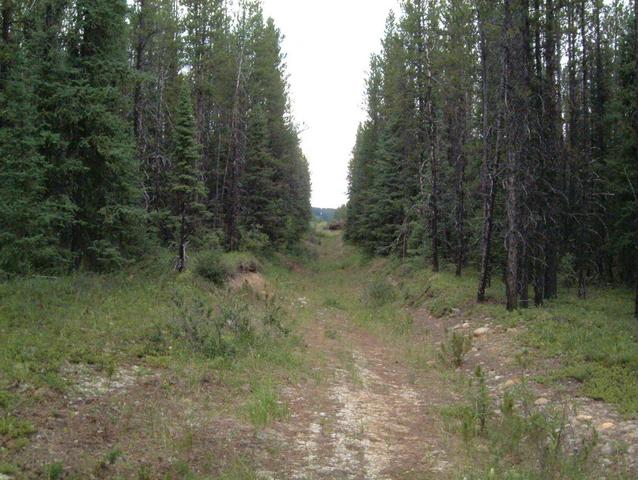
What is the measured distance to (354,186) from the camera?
4691cm

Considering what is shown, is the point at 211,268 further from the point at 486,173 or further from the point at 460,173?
the point at 460,173

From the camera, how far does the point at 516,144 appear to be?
1445 cm

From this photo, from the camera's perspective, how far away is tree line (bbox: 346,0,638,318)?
1494 cm

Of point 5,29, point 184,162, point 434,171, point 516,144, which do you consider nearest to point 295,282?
point 434,171

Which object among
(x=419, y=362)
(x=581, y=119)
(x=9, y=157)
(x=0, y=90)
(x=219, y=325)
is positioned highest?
(x=581, y=119)

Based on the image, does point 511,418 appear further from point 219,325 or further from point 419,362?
point 219,325

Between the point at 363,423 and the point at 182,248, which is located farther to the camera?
the point at 182,248

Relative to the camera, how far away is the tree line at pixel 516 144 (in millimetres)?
14938

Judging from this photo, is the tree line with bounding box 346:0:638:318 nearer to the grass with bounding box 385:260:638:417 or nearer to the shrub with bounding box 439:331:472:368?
the grass with bounding box 385:260:638:417

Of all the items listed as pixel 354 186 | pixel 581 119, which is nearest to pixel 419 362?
pixel 581 119

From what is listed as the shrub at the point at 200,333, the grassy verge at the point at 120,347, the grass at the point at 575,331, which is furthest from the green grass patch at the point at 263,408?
the grass at the point at 575,331

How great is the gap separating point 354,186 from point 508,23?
32461mm

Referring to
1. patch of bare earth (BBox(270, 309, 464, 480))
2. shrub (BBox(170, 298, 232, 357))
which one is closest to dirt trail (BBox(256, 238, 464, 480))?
patch of bare earth (BBox(270, 309, 464, 480))

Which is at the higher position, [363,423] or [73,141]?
[73,141]
